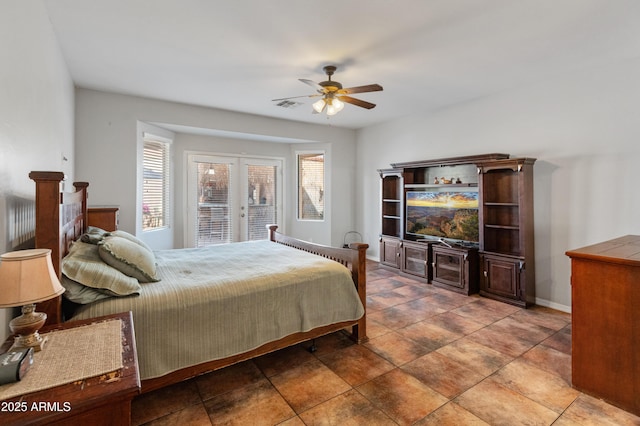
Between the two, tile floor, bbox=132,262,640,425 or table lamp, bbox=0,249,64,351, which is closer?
table lamp, bbox=0,249,64,351

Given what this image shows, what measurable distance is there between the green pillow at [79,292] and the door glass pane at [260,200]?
4.06 metres

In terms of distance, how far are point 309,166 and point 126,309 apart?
4.91 meters

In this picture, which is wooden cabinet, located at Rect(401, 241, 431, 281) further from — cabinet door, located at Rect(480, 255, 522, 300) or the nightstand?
the nightstand

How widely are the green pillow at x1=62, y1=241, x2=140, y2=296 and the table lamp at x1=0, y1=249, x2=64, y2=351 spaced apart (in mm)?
608

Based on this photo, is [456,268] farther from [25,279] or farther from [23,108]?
[23,108]

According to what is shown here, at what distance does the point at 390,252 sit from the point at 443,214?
1123 millimetres

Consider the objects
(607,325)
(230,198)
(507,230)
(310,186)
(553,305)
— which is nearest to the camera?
(607,325)

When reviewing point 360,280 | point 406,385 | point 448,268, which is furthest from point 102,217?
point 448,268

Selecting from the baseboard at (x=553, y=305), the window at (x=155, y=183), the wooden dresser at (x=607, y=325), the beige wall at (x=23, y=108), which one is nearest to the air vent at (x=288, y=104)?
the window at (x=155, y=183)

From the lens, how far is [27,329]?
46.7 inches

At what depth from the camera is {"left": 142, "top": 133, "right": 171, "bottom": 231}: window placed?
4730 millimetres

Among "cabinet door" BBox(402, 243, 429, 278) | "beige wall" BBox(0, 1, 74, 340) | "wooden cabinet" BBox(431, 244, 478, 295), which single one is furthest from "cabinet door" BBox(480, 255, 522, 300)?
"beige wall" BBox(0, 1, 74, 340)

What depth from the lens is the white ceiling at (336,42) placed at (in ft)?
7.61

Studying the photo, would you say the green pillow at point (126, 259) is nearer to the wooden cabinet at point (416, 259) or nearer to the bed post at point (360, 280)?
the bed post at point (360, 280)
